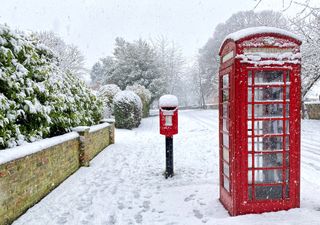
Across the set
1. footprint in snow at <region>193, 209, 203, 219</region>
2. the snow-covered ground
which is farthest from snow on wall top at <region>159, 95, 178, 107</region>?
footprint in snow at <region>193, 209, 203, 219</region>

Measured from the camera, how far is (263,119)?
13.7 feet

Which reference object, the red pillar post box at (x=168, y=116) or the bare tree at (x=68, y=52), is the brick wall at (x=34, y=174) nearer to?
the red pillar post box at (x=168, y=116)

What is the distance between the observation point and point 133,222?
438 cm

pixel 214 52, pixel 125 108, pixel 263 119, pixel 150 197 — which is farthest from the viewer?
A: pixel 214 52

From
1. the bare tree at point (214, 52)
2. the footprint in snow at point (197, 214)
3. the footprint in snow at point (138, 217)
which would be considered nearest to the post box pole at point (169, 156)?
the footprint in snow at point (197, 214)

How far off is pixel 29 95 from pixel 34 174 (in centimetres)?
165

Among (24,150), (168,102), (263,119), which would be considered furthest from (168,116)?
(24,150)

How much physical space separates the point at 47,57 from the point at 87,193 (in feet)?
13.9

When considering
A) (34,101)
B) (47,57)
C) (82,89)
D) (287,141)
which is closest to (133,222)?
(287,141)

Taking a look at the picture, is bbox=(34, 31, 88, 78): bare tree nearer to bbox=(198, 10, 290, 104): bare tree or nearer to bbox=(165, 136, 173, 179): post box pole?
bbox=(198, 10, 290, 104): bare tree

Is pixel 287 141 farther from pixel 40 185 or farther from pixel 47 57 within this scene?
pixel 47 57

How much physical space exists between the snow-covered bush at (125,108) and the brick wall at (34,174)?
972cm

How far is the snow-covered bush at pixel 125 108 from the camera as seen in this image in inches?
695

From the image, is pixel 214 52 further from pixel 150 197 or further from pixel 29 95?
pixel 150 197
